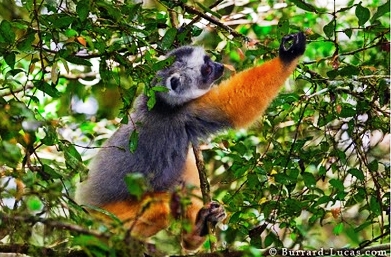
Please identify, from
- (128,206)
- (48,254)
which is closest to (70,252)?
(48,254)

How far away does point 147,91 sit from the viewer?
4113 mm

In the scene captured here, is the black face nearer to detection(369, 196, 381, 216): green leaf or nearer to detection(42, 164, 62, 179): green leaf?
detection(369, 196, 381, 216): green leaf

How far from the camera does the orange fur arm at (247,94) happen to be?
5562mm

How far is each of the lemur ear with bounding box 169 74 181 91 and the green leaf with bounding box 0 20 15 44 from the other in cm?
221

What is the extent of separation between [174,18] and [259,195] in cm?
186

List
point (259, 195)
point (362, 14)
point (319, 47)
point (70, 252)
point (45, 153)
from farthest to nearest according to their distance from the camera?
point (319, 47)
point (45, 153)
point (259, 195)
point (362, 14)
point (70, 252)

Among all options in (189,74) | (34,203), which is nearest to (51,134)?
(34,203)

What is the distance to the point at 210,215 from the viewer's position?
5125 mm

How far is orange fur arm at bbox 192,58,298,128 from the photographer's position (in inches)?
219

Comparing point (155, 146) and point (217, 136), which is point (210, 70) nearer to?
point (217, 136)

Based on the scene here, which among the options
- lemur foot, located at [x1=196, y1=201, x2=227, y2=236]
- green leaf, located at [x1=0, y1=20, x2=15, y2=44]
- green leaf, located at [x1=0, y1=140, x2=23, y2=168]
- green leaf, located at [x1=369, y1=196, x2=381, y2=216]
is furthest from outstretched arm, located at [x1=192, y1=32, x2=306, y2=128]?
green leaf, located at [x1=0, y1=140, x2=23, y2=168]

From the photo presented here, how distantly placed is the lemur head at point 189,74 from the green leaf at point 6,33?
7.16ft

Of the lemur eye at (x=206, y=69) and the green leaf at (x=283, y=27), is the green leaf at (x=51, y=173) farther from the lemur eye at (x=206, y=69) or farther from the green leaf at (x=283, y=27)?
the lemur eye at (x=206, y=69)

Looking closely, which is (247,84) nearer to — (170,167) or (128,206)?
(170,167)
